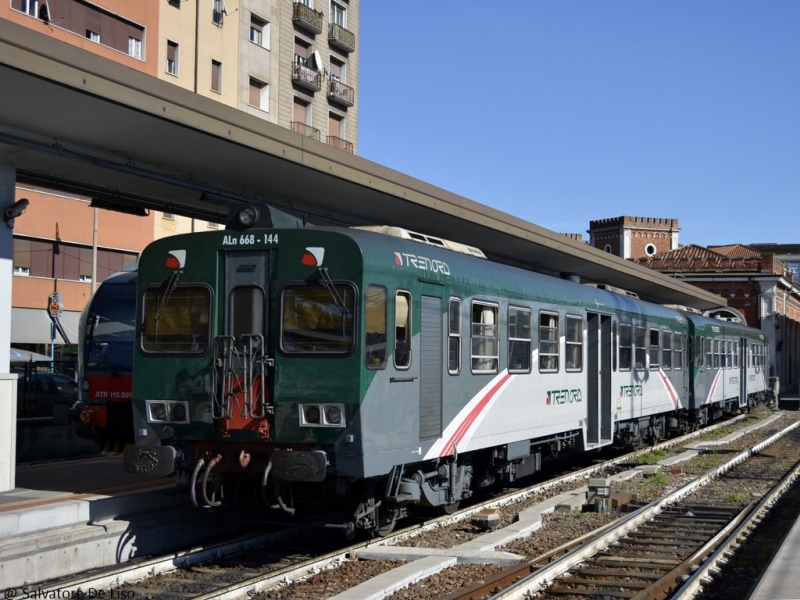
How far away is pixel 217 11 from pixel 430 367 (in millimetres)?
30157

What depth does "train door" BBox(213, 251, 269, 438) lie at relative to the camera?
932 cm

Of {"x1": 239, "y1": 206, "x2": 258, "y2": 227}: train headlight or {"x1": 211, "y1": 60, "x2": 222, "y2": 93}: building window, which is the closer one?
{"x1": 239, "y1": 206, "x2": 258, "y2": 227}: train headlight

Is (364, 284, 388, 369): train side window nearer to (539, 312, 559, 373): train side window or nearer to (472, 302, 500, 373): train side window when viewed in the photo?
(472, 302, 500, 373): train side window

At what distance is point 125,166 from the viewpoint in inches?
499

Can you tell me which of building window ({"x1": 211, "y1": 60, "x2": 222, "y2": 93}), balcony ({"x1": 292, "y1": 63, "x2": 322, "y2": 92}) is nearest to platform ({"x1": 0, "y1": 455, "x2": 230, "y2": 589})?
building window ({"x1": 211, "y1": 60, "x2": 222, "y2": 93})

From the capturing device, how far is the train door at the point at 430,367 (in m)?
10.1

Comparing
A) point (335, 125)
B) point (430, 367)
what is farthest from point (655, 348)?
point (335, 125)

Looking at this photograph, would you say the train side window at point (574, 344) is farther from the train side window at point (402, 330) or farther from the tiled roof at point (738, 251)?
the tiled roof at point (738, 251)

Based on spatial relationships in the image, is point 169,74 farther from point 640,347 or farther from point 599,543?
point 599,543

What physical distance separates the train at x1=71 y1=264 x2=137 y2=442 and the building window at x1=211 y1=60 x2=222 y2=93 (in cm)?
2192

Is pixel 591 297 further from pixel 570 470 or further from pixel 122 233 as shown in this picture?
pixel 122 233

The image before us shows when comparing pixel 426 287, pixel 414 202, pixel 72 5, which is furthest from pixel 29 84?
pixel 72 5

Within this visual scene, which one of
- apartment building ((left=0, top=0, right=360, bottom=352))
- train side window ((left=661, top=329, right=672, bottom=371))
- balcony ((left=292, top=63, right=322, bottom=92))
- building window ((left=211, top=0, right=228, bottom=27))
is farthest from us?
balcony ((left=292, top=63, right=322, bottom=92))

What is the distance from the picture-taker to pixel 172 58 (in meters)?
35.5
